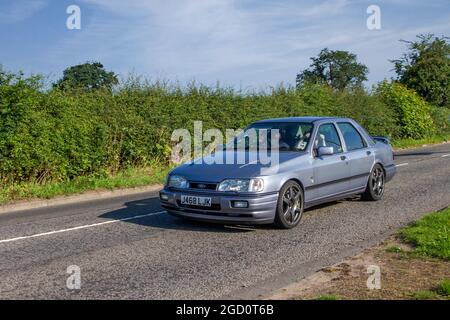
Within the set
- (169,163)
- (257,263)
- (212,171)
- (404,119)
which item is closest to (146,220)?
(212,171)

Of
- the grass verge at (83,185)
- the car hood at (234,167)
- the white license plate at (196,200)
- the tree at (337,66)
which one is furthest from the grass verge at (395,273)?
the tree at (337,66)

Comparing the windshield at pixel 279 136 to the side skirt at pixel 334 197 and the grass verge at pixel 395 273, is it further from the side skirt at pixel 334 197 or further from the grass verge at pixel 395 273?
the grass verge at pixel 395 273

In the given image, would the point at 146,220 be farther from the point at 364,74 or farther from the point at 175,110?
the point at 364,74

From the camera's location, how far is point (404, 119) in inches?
1127

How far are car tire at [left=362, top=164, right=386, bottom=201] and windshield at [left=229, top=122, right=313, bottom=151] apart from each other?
1.93 metres

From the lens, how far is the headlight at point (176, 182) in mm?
7451

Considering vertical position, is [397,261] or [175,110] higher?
[175,110]

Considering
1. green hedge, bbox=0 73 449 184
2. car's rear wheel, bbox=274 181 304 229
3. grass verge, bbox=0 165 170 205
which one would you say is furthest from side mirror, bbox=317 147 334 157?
green hedge, bbox=0 73 449 184

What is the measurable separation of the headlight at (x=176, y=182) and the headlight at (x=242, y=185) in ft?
2.10

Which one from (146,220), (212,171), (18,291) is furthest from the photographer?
(146,220)

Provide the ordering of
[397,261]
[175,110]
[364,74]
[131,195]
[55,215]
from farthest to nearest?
[364,74] → [175,110] → [131,195] → [55,215] → [397,261]

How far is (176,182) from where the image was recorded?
7570 mm

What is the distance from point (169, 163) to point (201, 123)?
173 cm

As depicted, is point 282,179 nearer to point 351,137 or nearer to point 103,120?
point 351,137
